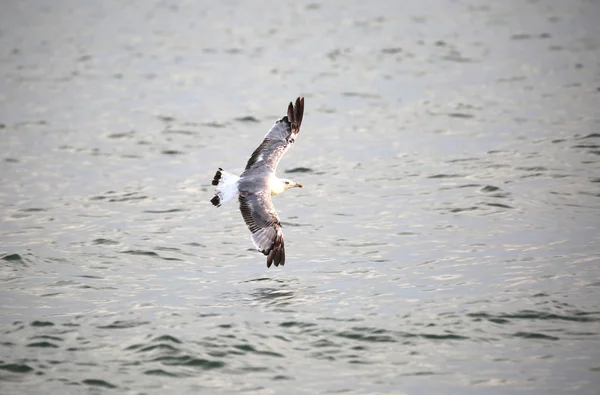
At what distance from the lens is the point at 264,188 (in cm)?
1298

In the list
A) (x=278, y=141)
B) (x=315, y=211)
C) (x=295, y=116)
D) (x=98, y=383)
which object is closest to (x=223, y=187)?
(x=278, y=141)

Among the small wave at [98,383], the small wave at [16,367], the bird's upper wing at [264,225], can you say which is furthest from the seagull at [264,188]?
the small wave at [16,367]

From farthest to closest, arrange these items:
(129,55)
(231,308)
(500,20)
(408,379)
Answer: (500,20), (129,55), (231,308), (408,379)

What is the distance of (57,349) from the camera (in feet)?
34.4

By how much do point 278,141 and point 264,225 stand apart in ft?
7.32

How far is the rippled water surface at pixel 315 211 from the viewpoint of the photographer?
404 inches

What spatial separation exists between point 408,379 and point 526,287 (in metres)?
2.78

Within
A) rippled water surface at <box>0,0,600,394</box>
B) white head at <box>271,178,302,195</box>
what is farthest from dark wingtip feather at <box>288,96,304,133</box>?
rippled water surface at <box>0,0,600,394</box>

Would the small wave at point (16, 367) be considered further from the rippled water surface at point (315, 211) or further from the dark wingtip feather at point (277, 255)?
the dark wingtip feather at point (277, 255)

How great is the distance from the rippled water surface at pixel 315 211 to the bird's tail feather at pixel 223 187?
0.91 m

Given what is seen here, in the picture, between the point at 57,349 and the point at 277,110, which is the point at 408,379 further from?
the point at 277,110

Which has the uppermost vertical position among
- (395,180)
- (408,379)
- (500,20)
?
(500,20)

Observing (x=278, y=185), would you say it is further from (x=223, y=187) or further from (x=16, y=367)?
(x=16, y=367)

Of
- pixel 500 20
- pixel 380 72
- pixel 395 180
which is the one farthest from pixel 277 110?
pixel 500 20
